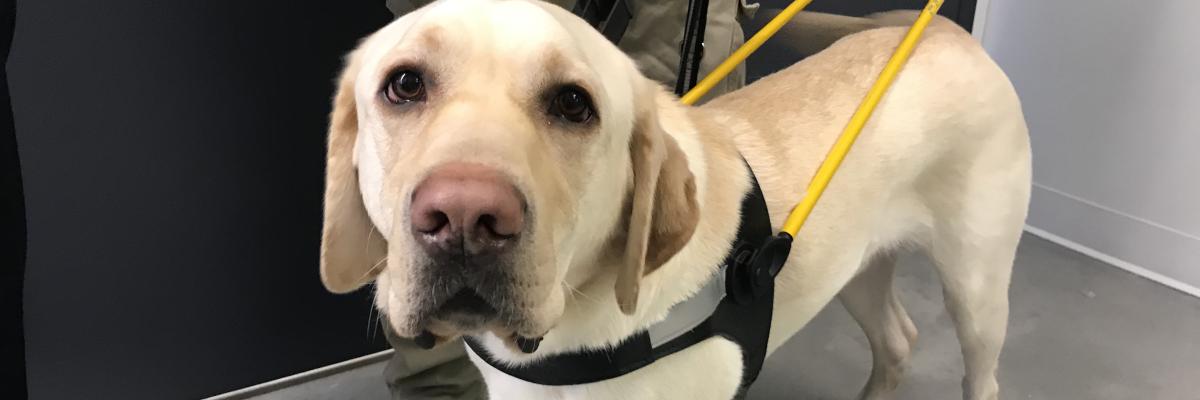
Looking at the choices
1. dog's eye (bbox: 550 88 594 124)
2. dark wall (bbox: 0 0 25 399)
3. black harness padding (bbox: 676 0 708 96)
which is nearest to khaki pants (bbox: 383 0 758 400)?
black harness padding (bbox: 676 0 708 96)

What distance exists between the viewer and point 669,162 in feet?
3.82

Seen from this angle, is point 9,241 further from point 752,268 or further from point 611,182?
point 752,268

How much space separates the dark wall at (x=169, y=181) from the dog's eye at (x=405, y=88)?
116 centimetres

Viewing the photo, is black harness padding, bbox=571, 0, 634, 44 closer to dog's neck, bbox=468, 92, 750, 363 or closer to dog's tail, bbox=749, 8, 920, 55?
dog's neck, bbox=468, 92, 750, 363

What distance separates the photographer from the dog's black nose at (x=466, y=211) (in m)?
0.83

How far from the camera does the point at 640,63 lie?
201 cm

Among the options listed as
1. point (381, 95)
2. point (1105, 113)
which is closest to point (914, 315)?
point (1105, 113)

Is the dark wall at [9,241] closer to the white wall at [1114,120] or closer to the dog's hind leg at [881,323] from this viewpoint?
the dog's hind leg at [881,323]

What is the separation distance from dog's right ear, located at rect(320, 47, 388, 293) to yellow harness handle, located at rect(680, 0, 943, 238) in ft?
1.92

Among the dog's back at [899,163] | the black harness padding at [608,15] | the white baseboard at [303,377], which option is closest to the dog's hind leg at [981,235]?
the dog's back at [899,163]

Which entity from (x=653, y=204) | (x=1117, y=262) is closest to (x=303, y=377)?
(x=653, y=204)

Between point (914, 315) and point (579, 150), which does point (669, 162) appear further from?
point (914, 315)

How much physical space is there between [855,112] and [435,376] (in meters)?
1.22

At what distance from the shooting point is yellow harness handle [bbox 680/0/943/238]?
139 centimetres
